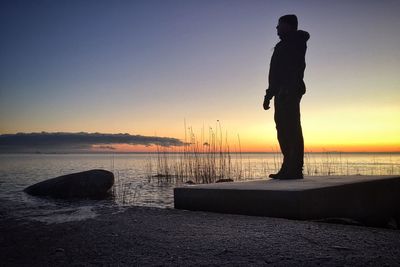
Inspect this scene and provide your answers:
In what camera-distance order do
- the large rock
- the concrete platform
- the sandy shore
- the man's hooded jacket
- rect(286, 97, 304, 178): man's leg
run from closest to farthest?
the sandy shore → the concrete platform → the man's hooded jacket → rect(286, 97, 304, 178): man's leg → the large rock

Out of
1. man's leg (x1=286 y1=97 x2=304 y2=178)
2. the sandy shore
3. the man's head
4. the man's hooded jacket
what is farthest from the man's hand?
the sandy shore

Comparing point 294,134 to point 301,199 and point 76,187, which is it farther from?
point 76,187

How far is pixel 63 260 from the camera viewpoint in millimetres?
2076

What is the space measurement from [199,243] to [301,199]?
53.0 inches

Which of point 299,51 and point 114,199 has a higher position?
point 299,51

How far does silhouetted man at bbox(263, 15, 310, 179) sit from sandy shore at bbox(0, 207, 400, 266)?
1.61 meters

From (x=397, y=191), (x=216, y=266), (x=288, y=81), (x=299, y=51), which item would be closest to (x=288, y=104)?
(x=288, y=81)

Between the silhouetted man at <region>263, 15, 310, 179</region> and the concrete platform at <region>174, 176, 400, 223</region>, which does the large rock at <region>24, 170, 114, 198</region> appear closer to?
the concrete platform at <region>174, 176, 400, 223</region>

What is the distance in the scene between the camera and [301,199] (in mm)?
3281

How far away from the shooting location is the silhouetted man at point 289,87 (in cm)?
455

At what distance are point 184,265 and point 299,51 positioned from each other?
3.47 meters

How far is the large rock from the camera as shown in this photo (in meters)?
8.18

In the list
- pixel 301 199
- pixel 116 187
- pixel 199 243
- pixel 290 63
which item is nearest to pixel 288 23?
pixel 290 63

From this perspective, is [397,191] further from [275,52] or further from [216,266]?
[216,266]
